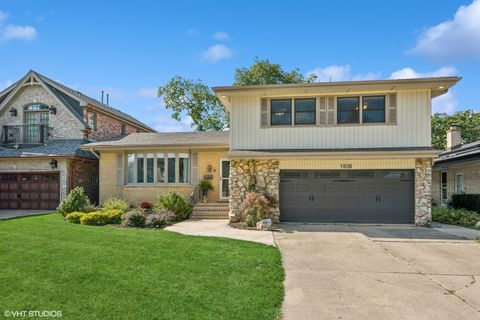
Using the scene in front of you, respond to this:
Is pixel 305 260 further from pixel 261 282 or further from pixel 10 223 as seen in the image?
pixel 10 223

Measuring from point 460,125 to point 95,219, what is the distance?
136ft

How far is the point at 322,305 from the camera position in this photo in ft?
14.9

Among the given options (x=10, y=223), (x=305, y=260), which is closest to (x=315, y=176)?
(x=305, y=260)

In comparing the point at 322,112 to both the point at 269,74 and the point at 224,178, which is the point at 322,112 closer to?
the point at 224,178

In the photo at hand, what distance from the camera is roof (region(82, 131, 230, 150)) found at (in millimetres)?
14960

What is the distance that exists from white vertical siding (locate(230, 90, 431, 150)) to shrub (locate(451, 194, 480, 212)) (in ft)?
14.7

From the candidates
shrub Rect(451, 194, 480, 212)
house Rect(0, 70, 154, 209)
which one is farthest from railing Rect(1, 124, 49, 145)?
shrub Rect(451, 194, 480, 212)

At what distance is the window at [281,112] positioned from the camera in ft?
41.2

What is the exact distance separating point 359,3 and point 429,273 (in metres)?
10.6

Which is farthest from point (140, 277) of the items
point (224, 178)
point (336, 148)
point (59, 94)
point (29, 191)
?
point (59, 94)

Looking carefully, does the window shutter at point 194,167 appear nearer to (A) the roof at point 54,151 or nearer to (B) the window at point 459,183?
(A) the roof at point 54,151

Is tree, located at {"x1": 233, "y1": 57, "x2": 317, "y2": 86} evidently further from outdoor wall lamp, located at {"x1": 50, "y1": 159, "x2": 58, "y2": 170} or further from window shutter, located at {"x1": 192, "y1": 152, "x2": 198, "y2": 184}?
outdoor wall lamp, located at {"x1": 50, "y1": 159, "x2": 58, "y2": 170}

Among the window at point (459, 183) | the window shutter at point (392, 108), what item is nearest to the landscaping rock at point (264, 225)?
the window shutter at point (392, 108)

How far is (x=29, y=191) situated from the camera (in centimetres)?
1664
